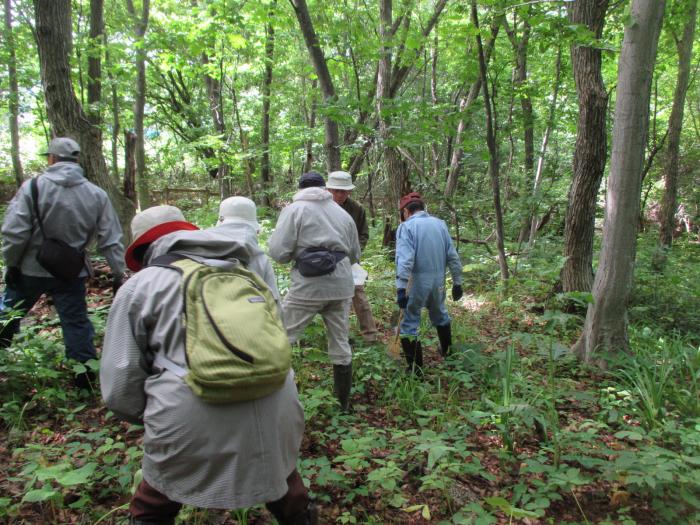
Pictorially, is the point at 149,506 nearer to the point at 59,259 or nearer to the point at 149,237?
the point at 149,237

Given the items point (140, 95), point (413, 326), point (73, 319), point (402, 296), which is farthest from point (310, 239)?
point (140, 95)

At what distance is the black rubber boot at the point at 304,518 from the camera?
73.9 inches

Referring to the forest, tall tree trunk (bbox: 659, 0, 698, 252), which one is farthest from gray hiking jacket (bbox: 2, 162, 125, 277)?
tall tree trunk (bbox: 659, 0, 698, 252)

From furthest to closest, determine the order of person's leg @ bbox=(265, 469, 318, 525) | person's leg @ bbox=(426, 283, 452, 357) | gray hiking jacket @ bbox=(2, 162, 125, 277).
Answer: person's leg @ bbox=(426, 283, 452, 357) → gray hiking jacket @ bbox=(2, 162, 125, 277) → person's leg @ bbox=(265, 469, 318, 525)

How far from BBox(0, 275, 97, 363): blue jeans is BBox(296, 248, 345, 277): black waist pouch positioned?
194 cm

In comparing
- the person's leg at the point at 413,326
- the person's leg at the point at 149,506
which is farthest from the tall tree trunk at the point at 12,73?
the person's leg at the point at 149,506

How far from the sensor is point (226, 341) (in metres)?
1.53

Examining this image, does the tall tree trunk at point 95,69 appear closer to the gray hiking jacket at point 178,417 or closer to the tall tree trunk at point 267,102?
the tall tree trunk at point 267,102

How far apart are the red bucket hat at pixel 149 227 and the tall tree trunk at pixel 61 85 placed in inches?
235

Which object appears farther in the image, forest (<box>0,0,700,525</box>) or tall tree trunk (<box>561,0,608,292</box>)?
tall tree trunk (<box>561,0,608,292</box>)

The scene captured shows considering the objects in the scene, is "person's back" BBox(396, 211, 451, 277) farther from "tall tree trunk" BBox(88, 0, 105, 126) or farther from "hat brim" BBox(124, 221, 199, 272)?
"tall tree trunk" BBox(88, 0, 105, 126)

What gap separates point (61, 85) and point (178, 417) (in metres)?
6.77

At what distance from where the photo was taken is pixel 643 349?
4.76m

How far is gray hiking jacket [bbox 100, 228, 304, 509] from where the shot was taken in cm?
159
